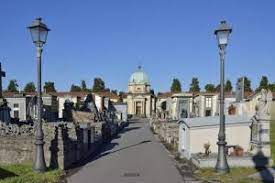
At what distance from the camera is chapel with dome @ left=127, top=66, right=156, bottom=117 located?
128m

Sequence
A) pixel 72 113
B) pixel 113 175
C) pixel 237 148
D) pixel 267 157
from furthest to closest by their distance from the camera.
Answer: pixel 72 113 → pixel 237 148 → pixel 267 157 → pixel 113 175

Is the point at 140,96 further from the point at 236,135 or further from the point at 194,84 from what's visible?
the point at 236,135

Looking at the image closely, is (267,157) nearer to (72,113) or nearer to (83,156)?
(83,156)

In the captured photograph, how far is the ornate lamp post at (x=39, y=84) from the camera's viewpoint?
44.9 feet

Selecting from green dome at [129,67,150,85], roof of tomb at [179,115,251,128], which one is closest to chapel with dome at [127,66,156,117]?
green dome at [129,67,150,85]

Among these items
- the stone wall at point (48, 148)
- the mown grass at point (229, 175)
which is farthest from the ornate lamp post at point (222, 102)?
the stone wall at point (48, 148)

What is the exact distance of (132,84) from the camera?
13262 centimetres

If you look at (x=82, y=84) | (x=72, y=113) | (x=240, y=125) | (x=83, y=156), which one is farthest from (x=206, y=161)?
(x=82, y=84)

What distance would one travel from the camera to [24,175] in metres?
13.3

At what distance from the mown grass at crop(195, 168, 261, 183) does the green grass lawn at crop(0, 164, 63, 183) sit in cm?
438

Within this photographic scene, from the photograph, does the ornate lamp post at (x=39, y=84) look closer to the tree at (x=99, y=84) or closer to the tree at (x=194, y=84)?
the tree at (x=194, y=84)

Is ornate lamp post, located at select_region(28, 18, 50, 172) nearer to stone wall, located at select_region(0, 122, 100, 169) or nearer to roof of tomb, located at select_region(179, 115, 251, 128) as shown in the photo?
stone wall, located at select_region(0, 122, 100, 169)

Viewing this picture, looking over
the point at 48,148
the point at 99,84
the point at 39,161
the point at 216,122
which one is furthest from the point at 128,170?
the point at 99,84

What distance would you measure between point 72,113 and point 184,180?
2645 cm
